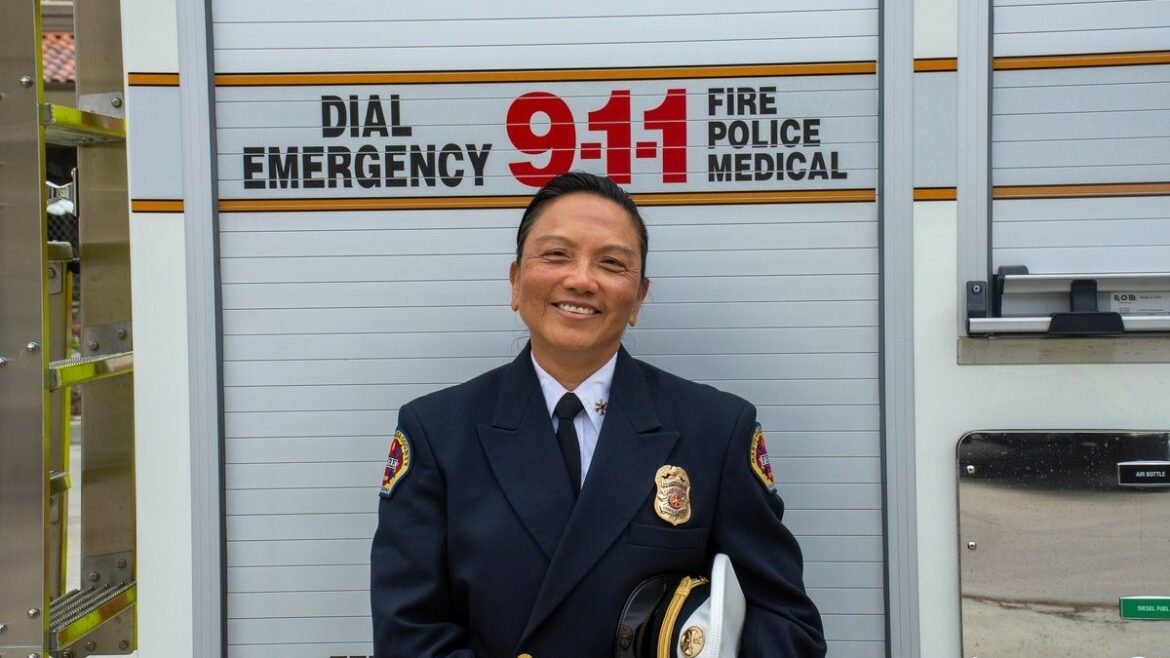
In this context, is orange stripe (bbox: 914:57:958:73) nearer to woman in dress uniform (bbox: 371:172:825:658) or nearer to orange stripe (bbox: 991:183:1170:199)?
orange stripe (bbox: 991:183:1170:199)

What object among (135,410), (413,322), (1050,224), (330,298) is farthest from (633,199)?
(135,410)

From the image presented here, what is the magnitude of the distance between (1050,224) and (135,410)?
1.92 meters

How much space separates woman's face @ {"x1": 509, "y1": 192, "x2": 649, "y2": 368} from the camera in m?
1.93

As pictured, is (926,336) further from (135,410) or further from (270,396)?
(135,410)

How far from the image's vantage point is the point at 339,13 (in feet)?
7.40

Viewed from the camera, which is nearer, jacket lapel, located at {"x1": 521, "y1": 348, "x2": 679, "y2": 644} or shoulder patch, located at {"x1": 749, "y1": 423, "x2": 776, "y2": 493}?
jacket lapel, located at {"x1": 521, "y1": 348, "x2": 679, "y2": 644}

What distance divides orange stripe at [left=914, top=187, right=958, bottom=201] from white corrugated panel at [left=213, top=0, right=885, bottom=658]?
0.31 feet

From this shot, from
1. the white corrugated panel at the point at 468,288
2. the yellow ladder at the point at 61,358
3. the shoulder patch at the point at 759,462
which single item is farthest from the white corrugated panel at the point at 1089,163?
the yellow ladder at the point at 61,358

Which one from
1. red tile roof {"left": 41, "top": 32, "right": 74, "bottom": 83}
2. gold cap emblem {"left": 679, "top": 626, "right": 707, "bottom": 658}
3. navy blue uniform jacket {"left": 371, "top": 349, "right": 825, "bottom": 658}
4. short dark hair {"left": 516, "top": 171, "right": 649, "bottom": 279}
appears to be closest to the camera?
gold cap emblem {"left": 679, "top": 626, "right": 707, "bottom": 658}

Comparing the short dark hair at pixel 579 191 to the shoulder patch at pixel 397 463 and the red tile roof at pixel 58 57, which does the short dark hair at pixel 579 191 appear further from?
the red tile roof at pixel 58 57

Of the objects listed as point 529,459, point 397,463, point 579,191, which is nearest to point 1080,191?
point 579,191

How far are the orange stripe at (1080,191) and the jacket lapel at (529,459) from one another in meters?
1.02

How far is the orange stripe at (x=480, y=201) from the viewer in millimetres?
2227

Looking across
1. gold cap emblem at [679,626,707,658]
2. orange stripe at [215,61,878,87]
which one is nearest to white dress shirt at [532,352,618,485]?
gold cap emblem at [679,626,707,658]
